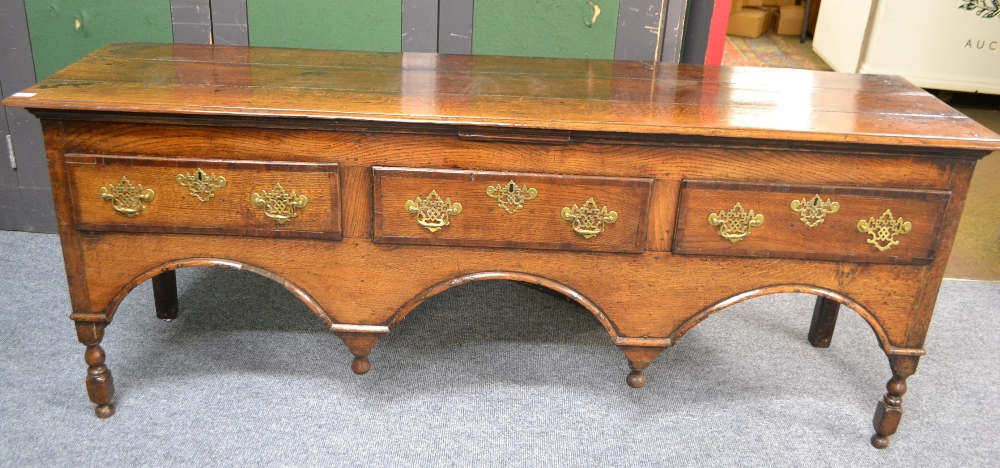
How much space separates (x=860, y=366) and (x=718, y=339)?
1.35ft

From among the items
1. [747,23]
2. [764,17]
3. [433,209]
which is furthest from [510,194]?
[764,17]

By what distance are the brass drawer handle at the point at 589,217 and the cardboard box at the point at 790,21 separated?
202 inches

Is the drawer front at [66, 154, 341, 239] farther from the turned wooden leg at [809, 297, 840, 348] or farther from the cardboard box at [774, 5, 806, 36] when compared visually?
the cardboard box at [774, 5, 806, 36]

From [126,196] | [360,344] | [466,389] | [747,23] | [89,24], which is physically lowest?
[466,389]

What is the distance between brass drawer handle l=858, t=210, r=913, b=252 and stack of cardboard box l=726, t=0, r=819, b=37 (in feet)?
15.4

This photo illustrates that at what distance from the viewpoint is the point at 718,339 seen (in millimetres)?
2809

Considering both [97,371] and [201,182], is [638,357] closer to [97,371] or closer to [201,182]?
[201,182]

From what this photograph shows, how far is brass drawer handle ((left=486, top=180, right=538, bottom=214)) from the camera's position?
2.05 m

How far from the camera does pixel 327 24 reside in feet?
9.72

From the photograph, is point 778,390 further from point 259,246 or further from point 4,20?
point 4,20

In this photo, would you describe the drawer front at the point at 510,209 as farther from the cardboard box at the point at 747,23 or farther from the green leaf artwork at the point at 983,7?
the cardboard box at the point at 747,23

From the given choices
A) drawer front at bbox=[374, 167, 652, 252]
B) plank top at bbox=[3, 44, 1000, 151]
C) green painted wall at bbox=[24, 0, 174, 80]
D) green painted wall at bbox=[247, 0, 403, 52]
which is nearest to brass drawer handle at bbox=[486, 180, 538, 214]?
drawer front at bbox=[374, 167, 652, 252]

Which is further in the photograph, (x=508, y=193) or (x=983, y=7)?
(x=983, y=7)

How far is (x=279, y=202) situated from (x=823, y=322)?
1.65 meters
